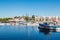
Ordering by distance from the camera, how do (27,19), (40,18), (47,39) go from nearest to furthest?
(47,39) → (27,19) → (40,18)

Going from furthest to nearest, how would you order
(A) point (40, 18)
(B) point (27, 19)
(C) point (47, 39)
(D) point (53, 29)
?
(A) point (40, 18) → (B) point (27, 19) → (D) point (53, 29) → (C) point (47, 39)

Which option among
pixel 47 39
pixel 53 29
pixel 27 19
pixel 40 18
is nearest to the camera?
pixel 47 39

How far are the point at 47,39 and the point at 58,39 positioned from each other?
4.09ft

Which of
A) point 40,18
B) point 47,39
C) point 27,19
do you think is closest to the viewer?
point 47,39

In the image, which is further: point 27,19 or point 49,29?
point 27,19

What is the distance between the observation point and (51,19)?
207 ft

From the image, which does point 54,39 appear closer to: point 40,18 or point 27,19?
point 27,19

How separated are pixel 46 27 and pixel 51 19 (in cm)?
3159

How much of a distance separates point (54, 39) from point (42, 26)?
13091mm

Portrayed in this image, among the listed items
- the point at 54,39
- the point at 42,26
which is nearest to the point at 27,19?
the point at 42,26

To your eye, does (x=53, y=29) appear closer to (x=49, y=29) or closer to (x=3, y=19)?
(x=49, y=29)

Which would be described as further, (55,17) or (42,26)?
(55,17)

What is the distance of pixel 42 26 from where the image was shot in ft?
108

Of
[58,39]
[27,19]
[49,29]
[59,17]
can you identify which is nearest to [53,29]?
[49,29]
